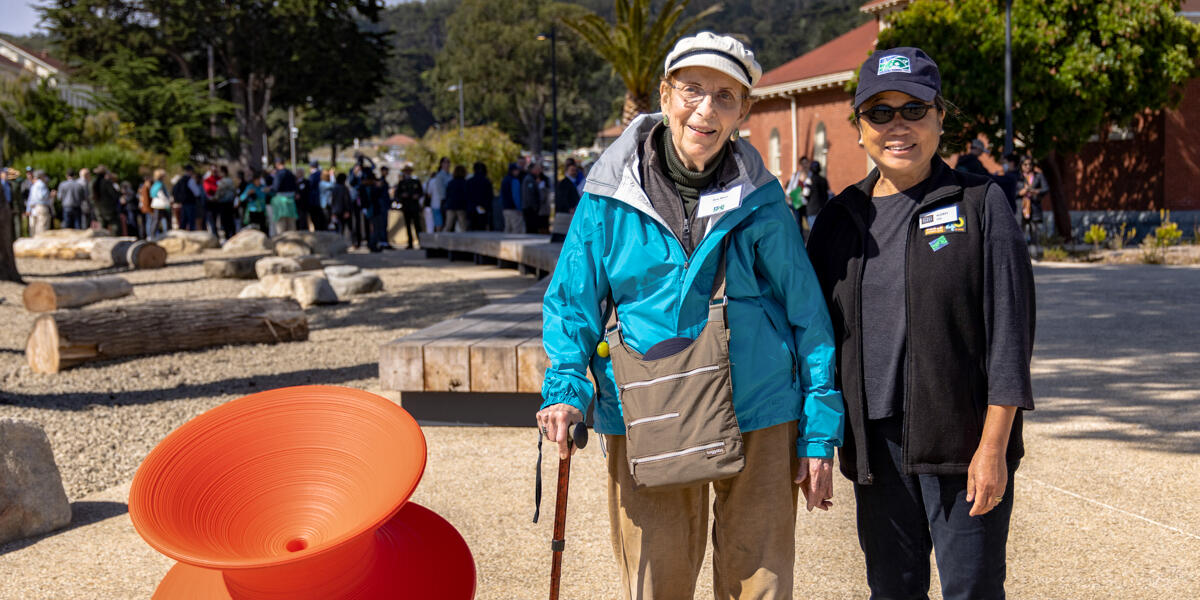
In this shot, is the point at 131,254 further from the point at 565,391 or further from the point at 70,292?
the point at 565,391

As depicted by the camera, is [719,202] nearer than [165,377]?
Yes

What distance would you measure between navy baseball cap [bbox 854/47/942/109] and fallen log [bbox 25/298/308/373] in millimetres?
7608

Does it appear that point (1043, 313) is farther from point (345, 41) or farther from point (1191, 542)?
point (345, 41)

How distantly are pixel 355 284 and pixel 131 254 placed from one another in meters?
7.09

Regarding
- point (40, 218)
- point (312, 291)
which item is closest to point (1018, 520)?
point (312, 291)

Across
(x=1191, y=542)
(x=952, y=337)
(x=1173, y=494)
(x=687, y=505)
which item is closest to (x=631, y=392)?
(x=687, y=505)

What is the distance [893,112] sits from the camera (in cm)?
255

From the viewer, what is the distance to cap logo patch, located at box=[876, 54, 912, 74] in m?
2.53

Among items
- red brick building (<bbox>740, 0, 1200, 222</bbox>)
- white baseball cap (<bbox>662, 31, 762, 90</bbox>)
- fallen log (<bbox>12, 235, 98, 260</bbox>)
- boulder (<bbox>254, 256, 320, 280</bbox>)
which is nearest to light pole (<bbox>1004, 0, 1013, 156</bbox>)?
red brick building (<bbox>740, 0, 1200, 222</bbox>)

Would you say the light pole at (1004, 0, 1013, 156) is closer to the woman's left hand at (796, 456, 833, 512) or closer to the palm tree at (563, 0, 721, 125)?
the palm tree at (563, 0, 721, 125)

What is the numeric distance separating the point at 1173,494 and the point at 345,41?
38.4 m

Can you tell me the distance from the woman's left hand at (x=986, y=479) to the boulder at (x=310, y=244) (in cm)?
1686

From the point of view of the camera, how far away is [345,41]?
3956 cm

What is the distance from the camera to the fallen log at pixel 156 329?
8.41m
